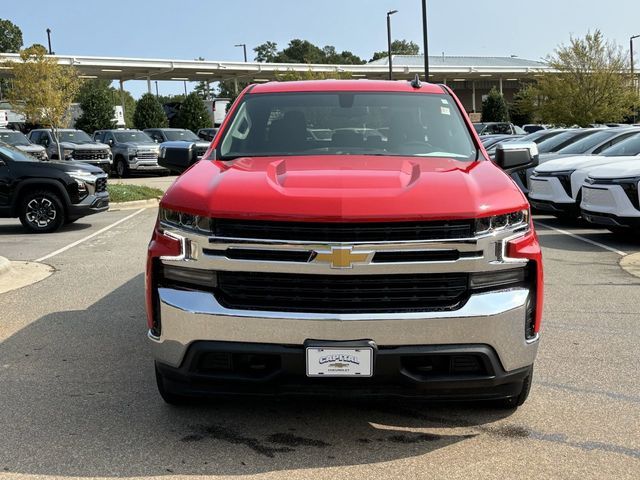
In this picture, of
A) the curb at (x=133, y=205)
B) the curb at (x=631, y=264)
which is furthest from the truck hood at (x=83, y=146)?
the curb at (x=631, y=264)

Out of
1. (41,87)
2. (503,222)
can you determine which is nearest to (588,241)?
(503,222)

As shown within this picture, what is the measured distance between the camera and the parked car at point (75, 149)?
26.2m

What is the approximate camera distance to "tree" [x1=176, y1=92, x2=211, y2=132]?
139ft

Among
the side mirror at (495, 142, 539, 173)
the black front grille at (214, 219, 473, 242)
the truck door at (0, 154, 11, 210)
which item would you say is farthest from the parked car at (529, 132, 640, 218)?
the black front grille at (214, 219, 473, 242)

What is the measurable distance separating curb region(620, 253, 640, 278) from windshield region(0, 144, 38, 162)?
387 inches

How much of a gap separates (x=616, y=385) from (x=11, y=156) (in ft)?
36.6

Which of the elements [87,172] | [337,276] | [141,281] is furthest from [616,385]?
[87,172]

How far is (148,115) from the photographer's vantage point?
136 feet

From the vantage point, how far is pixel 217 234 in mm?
3578

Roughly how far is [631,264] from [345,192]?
6.59 meters

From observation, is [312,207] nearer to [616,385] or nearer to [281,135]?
[281,135]

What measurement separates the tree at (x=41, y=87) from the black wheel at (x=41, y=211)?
12.7 metres

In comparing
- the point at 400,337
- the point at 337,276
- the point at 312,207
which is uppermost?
the point at 312,207

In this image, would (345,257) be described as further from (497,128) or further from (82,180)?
(497,128)
